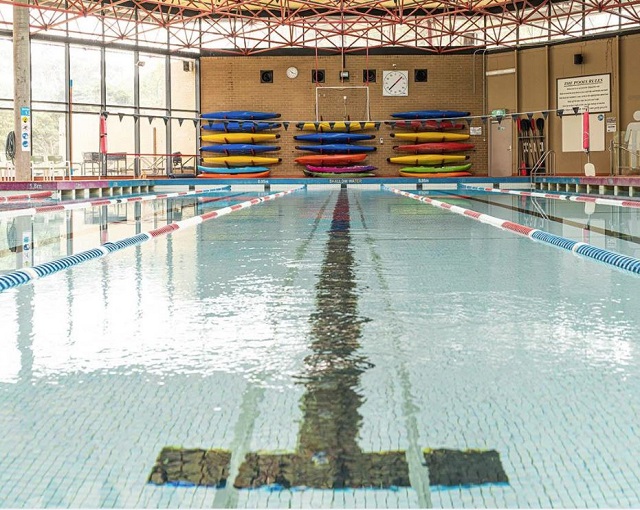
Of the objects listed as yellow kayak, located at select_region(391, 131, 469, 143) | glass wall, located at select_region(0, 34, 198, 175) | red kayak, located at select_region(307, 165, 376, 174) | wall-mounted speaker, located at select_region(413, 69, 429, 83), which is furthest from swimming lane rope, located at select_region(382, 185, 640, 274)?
wall-mounted speaker, located at select_region(413, 69, 429, 83)

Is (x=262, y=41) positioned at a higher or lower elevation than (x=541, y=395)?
higher

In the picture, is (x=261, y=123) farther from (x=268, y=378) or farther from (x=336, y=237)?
(x=268, y=378)

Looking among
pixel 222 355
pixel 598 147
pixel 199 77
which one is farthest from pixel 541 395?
pixel 199 77

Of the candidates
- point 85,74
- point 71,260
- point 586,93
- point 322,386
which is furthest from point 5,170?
point 322,386

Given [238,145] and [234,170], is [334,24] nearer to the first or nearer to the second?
[238,145]

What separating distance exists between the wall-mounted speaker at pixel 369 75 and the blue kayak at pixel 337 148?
6.85 feet

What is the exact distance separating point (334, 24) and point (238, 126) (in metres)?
4.26

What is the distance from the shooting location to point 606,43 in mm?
23766

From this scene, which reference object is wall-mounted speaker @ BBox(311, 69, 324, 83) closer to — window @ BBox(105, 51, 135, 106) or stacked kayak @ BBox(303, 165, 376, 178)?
stacked kayak @ BBox(303, 165, 376, 178)

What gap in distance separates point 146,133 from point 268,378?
23831mm

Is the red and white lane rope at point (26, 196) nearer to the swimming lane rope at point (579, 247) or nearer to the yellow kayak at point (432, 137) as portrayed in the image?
the swimming lane rope at point (579, 247)

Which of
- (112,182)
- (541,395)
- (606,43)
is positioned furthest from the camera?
(606,43)

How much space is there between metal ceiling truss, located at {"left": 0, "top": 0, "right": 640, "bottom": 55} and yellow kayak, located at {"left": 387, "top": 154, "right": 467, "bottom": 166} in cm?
320

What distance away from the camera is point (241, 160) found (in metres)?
26.2
